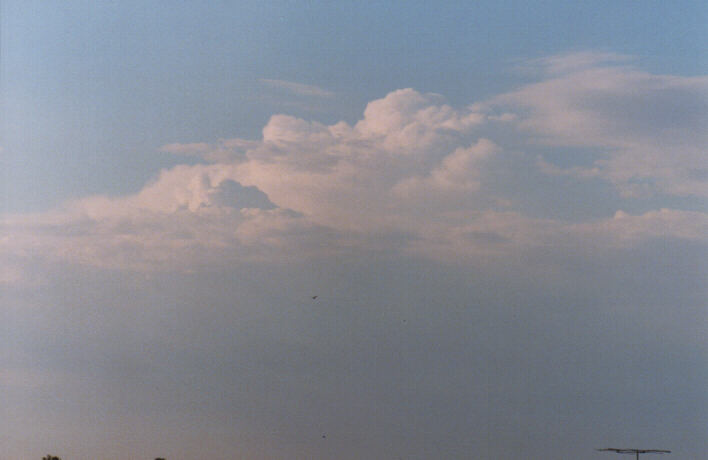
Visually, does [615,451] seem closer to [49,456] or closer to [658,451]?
[658,451]

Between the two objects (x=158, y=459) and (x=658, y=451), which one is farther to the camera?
(x=158, y=459)

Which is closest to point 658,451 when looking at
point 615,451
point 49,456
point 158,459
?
point 615,451

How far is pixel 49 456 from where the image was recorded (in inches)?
5792

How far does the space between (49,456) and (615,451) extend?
10846cm

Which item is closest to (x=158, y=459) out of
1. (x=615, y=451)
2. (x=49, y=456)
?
(x=49, y=456)

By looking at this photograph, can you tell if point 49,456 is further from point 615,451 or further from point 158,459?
point 615,451

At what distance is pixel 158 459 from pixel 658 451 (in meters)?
93.8

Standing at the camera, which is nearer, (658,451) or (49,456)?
(658,451)

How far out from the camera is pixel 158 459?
14588 centimetres

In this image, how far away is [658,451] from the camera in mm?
130000

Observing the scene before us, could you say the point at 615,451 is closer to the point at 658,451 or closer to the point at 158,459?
the point at 658,451

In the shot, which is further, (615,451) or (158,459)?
(158,459)

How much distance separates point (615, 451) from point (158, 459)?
86.5 meters

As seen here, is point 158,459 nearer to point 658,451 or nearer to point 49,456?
point 49,456
